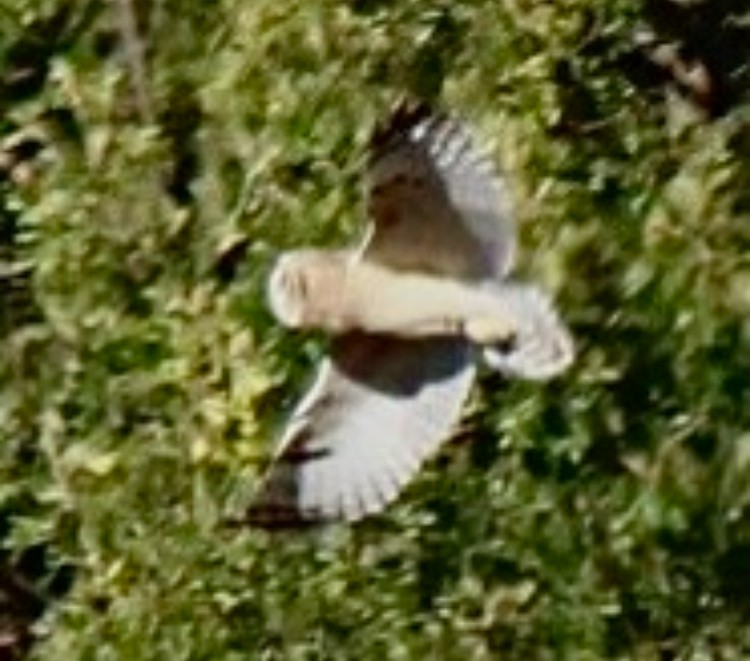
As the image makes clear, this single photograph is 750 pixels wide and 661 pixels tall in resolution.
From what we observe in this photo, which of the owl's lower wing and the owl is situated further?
the owl's lower wing

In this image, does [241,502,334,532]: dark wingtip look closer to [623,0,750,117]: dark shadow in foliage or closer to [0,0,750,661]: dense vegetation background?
[0,0,750,661]: dense vegetation background

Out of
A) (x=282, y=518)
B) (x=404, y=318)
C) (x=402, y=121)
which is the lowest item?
(x=282, y=518)

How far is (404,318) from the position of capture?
12.7 feet

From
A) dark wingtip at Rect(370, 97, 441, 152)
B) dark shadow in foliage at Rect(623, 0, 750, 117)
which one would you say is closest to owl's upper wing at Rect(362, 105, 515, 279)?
dark wingtip at Rect(370, 97, 441, 152)

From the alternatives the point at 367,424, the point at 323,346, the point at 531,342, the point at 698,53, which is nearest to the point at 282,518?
the point at 367,424

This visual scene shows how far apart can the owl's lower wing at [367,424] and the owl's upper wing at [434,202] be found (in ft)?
0.33

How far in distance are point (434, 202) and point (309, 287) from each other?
131mm

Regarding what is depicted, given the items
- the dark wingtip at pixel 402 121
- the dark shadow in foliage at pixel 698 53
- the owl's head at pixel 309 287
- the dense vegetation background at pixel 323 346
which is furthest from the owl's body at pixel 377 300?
the dark shadow in foliage at pixel 698 53

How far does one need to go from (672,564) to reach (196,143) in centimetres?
67

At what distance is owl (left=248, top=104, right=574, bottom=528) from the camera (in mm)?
3846

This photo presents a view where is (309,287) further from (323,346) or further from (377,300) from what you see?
(323,346)

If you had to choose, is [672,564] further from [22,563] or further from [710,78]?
[22,563]

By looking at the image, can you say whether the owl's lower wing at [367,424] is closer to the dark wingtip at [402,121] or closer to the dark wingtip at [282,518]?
the dark wingtip at [282,518]

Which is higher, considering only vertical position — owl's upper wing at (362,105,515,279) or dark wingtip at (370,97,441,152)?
dark wingtip at (370,97,441,152)
